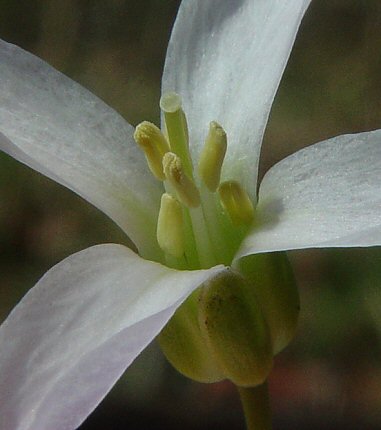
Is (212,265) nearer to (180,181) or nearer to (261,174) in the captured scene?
(180,181)

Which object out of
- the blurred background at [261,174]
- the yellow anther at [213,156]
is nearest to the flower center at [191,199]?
the yellow anther at [213,156]

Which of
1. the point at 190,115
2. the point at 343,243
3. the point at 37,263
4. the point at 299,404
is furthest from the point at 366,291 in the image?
the point at 343,243

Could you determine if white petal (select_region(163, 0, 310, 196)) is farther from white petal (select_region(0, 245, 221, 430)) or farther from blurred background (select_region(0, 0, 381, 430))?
blurred background (select_region(0, 0, 381, 430))

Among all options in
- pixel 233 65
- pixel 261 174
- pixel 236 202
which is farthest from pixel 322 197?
pixel 261 174

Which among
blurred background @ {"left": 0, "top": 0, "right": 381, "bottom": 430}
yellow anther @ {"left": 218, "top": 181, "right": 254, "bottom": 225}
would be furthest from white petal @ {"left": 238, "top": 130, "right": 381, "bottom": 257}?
blurred background @ {"left": 0, "top": 0, "right": 381, "bottom": 430}

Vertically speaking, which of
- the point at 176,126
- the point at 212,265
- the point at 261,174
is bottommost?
the point at 261,174
